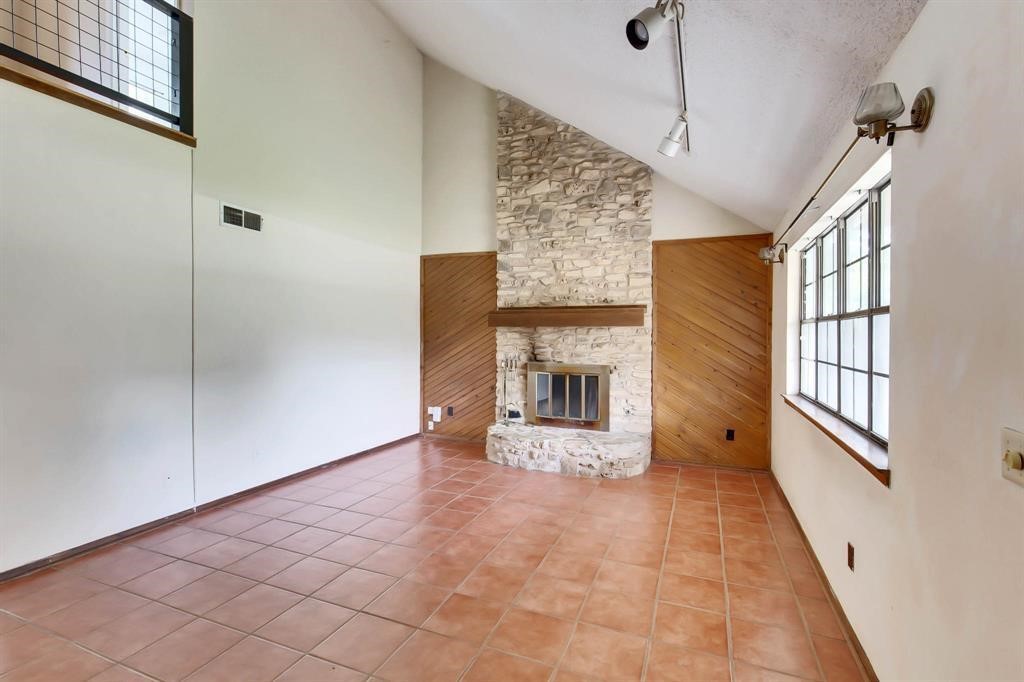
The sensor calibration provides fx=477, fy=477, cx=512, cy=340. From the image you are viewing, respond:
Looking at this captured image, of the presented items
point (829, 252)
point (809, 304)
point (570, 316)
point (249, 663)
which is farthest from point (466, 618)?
point (570, 316)

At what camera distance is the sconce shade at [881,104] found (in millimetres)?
1385

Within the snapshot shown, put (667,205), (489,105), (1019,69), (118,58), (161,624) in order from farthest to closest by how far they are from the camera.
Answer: (489,105) < (667,205) < (118,58) < (161,624) < (1019,69)

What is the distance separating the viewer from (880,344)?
6.95 feet

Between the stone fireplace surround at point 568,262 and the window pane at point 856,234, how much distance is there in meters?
2.55

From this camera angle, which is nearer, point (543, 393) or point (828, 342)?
point (828, 342)

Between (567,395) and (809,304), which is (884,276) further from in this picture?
(567,395)

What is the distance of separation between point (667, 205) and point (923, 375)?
13.1 ft

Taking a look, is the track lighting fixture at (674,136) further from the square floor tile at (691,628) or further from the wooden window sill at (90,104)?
the wooden window sill at (90,104)

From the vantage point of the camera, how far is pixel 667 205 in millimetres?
5129

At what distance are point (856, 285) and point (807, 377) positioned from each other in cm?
146

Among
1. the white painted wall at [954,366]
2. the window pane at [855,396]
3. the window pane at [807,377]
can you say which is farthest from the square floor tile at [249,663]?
the window pane at [807,377]

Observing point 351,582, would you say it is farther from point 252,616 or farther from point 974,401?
point 974,401

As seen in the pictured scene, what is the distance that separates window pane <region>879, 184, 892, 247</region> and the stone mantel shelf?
289 cm

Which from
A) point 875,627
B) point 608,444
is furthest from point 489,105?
point 875,627
